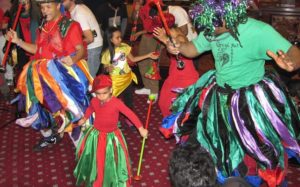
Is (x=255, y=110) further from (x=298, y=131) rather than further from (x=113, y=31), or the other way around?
(x=113, y=31)

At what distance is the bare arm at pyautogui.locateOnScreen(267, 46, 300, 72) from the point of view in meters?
2.75

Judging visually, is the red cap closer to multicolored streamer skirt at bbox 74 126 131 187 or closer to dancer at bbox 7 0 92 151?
multicolored streamer skirt at bbox 74 126 131 187

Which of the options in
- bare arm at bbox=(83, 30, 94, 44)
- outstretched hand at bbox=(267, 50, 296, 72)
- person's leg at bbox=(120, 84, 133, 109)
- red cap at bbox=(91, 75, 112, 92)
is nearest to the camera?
outstretched hand at bbox=(267, 50, 296, 72)

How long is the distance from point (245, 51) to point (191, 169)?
1293 millimetres

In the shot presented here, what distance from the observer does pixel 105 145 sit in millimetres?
3521

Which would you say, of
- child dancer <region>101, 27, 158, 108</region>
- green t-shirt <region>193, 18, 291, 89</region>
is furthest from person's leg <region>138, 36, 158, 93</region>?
green t-shirt <region>193, 18, 291, 89</region>

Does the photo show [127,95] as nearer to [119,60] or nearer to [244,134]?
[119,60]

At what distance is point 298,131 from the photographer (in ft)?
10.3

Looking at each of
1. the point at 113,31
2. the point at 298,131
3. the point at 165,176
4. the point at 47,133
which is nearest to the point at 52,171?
the point at 47,133

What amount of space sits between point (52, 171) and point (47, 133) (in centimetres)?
55

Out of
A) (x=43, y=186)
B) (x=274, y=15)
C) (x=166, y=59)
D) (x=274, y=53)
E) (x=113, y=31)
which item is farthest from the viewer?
(x=166, y=59)

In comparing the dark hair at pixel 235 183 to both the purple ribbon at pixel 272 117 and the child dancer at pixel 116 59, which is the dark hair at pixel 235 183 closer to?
the purple ribbon at pixel 272 117

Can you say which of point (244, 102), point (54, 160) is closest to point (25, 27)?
point (54, 160)

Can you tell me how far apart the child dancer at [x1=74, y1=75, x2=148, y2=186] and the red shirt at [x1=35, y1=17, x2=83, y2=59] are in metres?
0.63
